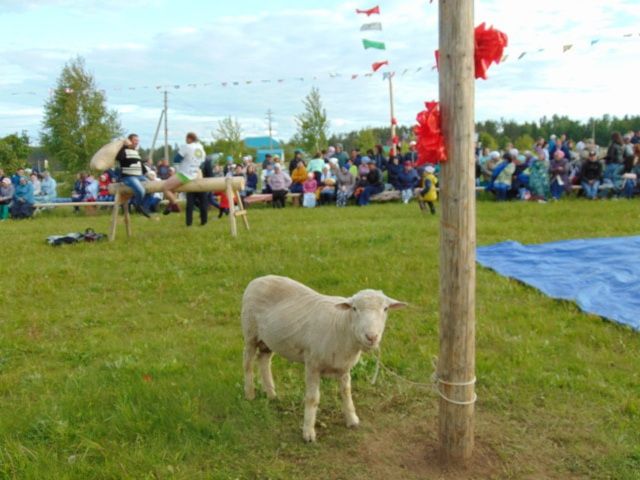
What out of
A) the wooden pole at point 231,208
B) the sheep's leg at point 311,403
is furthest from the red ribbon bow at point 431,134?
the wooden pole at point 231,208

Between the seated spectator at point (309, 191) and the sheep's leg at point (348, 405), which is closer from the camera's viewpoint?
the sheep's leg at point (348, 405)

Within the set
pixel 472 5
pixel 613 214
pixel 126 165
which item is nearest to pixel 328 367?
pixel 472 5

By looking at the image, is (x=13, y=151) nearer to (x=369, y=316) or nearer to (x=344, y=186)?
(x=344, y=186)

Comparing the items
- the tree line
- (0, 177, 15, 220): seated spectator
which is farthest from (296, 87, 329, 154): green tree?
(0, 177, 15, 220): seated spectator

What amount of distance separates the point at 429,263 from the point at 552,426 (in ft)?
15.5

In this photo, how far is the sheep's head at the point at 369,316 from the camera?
11.4 feet

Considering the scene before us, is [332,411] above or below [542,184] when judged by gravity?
below

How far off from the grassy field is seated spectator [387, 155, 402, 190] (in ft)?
38.5

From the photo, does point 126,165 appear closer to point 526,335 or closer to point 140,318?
point 140,318

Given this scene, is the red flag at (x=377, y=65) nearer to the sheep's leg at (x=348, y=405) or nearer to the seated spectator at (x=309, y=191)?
the seated spectator at (x=309, y=191)

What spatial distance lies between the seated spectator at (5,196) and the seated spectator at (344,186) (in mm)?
11567

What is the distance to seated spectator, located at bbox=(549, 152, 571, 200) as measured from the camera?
62.0ft

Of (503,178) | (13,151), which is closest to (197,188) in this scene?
(503,178)

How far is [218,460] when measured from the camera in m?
3.73
